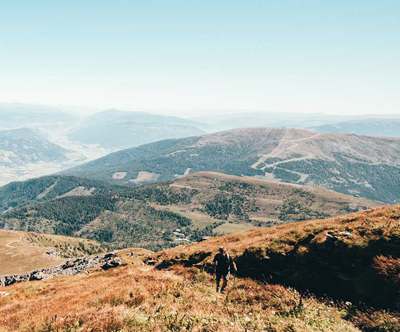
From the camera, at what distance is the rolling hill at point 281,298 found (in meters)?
11.2

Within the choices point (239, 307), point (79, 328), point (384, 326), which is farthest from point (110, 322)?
→ point (384, 326)

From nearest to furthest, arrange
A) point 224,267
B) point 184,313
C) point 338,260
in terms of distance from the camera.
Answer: point 184,313, point 338,260, point 224,267

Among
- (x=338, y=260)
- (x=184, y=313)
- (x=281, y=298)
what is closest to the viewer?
(x=184, y=313)

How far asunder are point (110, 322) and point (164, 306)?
3114 millimetres

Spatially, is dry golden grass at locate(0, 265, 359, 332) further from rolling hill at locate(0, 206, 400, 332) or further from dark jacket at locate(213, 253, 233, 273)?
dark jacket at locate(213, 253, 233, 273)

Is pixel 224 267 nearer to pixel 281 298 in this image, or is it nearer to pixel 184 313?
→ pixel 281 298

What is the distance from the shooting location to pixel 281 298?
1432cm

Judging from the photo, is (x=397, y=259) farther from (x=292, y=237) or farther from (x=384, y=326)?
(x=292, y=237)

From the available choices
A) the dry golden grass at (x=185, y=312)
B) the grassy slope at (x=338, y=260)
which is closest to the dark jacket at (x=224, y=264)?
the dry golden grass at (x=185, y=312)

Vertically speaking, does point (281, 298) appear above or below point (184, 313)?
below

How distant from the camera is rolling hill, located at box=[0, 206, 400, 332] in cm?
1118

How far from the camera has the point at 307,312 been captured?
12422 millimetres

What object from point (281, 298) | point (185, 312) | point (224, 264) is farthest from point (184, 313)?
point (224, 264)

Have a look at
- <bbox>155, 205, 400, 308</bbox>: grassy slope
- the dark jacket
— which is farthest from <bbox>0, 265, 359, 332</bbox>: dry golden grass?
<bbox>155, 205, 400, 308</bbox>: grassy slope
